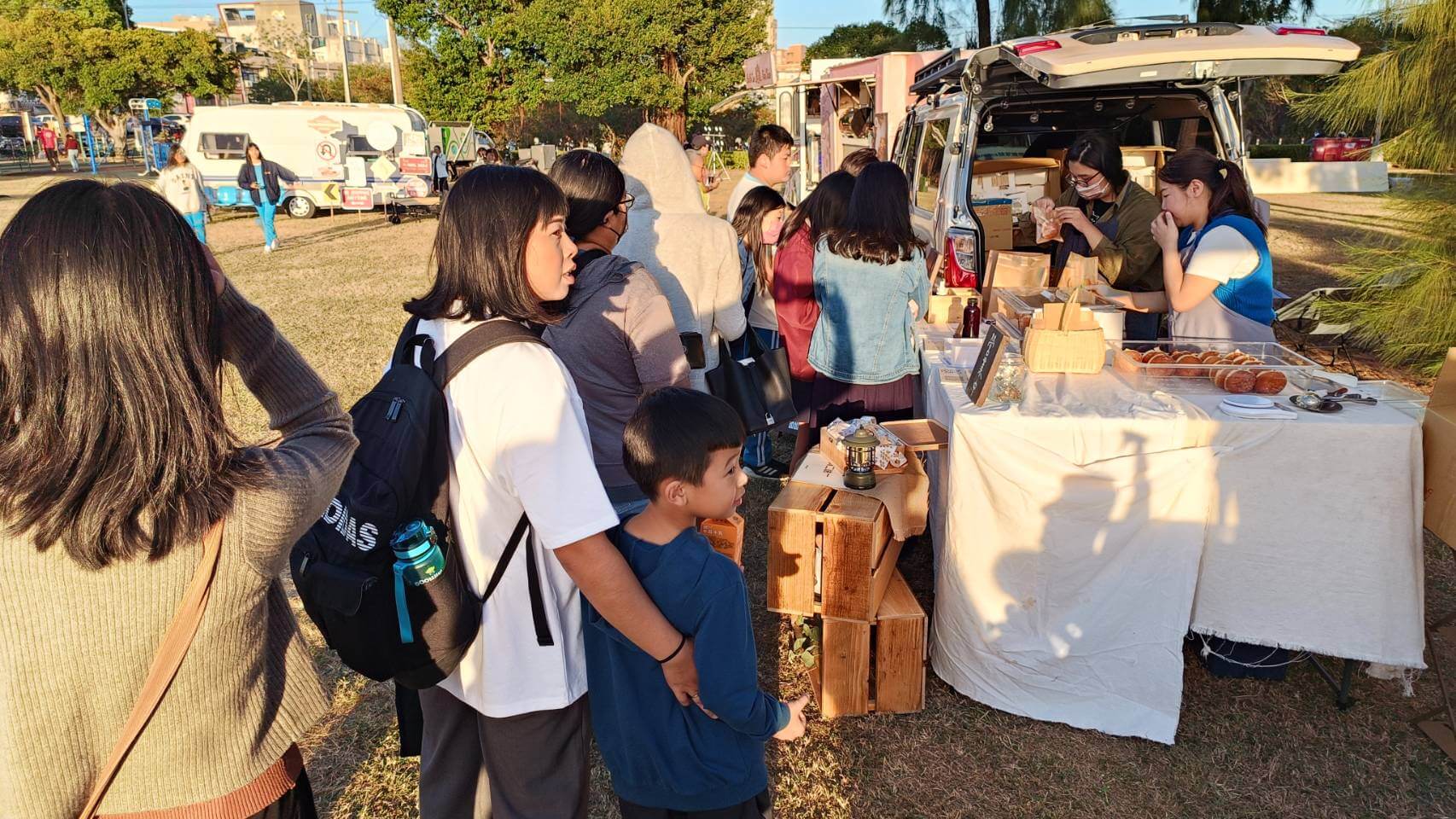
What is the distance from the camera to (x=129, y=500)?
118 cm

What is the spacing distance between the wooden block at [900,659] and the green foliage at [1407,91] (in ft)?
20.4

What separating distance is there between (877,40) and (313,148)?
17312mm

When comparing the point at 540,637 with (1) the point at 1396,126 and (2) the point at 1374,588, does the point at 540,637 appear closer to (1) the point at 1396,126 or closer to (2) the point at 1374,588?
(2) the point at 1374,588

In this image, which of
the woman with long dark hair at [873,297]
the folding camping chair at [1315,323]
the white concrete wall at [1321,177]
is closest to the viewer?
the woman with long dark hair at [873,297]

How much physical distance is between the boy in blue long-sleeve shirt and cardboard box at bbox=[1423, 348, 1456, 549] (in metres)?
2.23

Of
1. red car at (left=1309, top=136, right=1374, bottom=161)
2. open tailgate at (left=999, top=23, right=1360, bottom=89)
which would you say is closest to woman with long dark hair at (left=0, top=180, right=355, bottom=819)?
open tailgate at (left=999, top=23, right=1360, bottom=89)

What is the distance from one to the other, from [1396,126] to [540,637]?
7.97 m

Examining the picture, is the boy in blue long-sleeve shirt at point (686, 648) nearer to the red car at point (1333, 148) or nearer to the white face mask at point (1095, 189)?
the white face mask at point (1095, 189)

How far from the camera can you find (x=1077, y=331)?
332 cm

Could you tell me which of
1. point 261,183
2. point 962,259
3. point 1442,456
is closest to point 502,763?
point 1442,456

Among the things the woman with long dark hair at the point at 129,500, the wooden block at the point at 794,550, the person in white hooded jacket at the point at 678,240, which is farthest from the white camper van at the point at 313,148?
the woman with long dark hair at the point at 129,500

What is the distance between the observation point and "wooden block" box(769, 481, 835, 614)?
316 cm

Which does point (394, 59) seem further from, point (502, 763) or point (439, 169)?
point (502, 763)

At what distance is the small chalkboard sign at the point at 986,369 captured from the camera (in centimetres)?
312
